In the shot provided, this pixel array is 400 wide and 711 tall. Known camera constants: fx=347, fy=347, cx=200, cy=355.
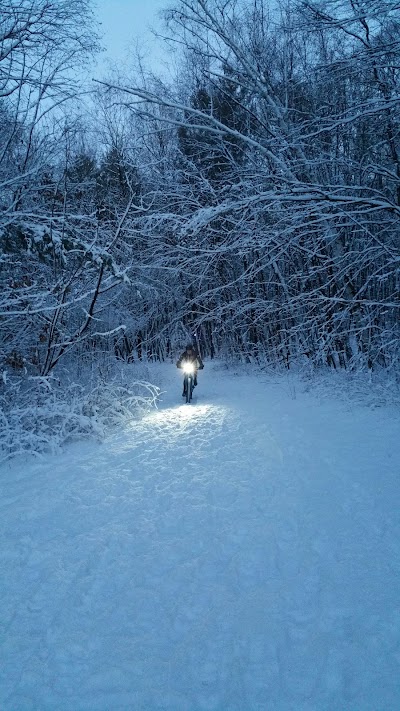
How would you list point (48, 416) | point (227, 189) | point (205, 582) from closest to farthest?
1. point (205, 582)
2. point (48, 416)
3. point (227, 189)

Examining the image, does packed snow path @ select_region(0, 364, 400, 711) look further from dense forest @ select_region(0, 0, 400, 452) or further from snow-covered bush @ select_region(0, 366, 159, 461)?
dense forest @ select_region(0, 0, 400, 452)

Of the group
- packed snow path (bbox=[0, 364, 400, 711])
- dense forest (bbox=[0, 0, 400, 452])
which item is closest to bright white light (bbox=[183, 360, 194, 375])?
dense forest (bbox=[0, 0, 400, 452])

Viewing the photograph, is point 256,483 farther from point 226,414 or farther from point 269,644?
point 226,414

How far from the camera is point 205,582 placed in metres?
2.89

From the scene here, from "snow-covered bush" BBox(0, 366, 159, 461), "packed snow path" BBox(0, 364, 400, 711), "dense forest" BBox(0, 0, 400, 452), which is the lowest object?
"packed snow path" BBox(0, 364, 400, 711)

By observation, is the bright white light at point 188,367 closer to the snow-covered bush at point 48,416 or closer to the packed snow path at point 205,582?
the snow-covered bush at point 48,416

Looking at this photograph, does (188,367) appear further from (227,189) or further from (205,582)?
(205,582)

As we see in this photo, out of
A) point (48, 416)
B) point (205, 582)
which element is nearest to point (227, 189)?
point (48, 416)

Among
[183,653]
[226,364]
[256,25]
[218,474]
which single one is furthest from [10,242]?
[226,364]

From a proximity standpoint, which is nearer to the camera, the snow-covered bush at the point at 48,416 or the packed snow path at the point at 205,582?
the packed snow path at the point at 205,582

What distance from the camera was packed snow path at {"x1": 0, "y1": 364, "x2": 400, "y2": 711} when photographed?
6.66 feet

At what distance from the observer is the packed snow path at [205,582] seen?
2.03 metres

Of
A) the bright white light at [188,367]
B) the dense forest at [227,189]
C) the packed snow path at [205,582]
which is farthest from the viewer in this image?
the bright white light at [188,367]

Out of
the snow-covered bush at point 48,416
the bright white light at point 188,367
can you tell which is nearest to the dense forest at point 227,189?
the snow-covered bush at point 48,416
